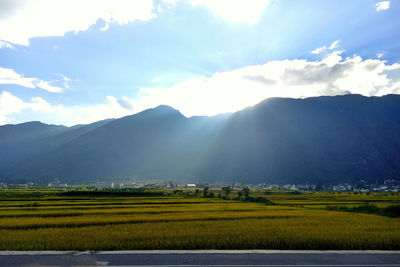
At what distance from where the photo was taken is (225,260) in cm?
1408

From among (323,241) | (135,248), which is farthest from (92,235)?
(323,241)

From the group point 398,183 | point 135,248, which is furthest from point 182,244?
point 398,183

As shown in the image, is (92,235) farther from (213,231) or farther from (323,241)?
(323,241)

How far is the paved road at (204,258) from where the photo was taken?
44.4 feet

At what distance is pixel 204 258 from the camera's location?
14.4 m

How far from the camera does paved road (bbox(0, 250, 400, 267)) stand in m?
13.5

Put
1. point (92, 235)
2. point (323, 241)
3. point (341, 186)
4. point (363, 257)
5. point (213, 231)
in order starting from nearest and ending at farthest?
1. point (363, 257)
2. point (323, 241)
3. point (92, 235)
4. point (213, 231)
5. point (341, 186)

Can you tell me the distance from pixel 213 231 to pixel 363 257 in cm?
937

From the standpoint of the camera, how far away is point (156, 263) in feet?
44.3

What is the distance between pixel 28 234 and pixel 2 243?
2650mm

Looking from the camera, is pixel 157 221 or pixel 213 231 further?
pixel 157 221

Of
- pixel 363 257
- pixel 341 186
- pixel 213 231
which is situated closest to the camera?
pixel 363 257

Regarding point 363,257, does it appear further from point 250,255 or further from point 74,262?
point 74,262

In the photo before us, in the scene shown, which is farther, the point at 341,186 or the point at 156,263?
the point at 341,186
